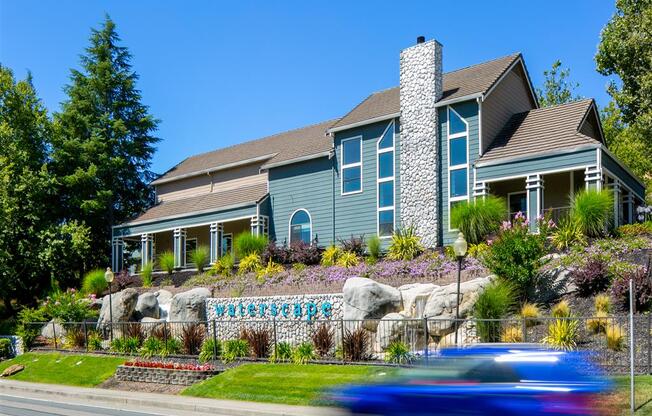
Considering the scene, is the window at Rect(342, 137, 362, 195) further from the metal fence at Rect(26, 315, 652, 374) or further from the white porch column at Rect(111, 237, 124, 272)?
the white porch column at Rect(111, 237, 124, 272)

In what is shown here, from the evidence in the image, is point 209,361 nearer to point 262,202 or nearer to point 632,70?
point 262,202

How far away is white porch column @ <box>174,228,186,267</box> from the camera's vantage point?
37606 mm

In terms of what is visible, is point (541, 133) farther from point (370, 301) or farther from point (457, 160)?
point (370, 301)

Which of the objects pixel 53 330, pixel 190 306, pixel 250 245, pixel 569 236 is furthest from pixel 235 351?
pixel 250 245

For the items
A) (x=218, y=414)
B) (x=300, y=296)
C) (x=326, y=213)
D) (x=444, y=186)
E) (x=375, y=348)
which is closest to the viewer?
(x=218, y=414)

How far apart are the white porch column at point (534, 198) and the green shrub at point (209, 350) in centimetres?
1216

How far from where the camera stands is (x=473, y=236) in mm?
25062

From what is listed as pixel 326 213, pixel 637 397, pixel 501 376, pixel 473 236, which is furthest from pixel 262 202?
pixel 501 376

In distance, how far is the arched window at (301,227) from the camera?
3366 centimetres

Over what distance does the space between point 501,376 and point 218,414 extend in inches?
316

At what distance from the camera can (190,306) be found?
26484mm

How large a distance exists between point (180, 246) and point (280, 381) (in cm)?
2282

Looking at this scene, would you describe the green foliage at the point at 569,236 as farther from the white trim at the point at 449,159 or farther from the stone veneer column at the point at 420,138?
the stone veneer column at the point at 420,138

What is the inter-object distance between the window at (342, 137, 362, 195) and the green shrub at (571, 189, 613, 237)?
11.4 m
